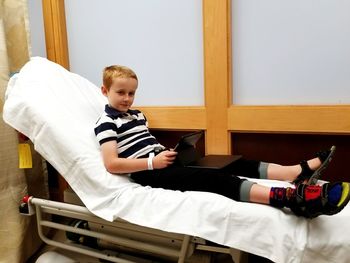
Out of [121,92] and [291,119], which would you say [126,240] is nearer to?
[121,92]

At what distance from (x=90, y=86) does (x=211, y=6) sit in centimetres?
61

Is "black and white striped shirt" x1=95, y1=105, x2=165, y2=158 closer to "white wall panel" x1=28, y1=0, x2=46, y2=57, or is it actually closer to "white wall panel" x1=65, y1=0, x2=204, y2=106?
"white wall panel" x1=65, y1=0, x2=204, y2=106

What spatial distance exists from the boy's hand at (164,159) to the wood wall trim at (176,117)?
1.24 ft

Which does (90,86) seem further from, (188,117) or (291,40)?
(291,40)

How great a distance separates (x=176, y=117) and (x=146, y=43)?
1.25ft

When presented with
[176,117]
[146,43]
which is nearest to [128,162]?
[176,117]

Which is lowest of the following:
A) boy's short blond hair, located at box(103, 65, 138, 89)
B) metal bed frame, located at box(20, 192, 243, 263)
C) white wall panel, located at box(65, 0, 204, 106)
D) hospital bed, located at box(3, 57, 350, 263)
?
metal bed frame, located at box(20, 192, 243, 263)

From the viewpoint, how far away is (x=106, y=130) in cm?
102

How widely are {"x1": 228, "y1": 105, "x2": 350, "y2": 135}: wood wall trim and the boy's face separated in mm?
415

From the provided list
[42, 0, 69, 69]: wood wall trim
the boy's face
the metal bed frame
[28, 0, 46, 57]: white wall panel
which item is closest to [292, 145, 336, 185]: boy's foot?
the metal bed frame

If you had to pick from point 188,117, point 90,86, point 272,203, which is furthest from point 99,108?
point 272,203

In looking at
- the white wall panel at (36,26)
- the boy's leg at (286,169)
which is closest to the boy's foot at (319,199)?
the boy's leg at (286,169)

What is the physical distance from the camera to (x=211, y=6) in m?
1.22

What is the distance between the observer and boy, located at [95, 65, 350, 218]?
695 millimetres
